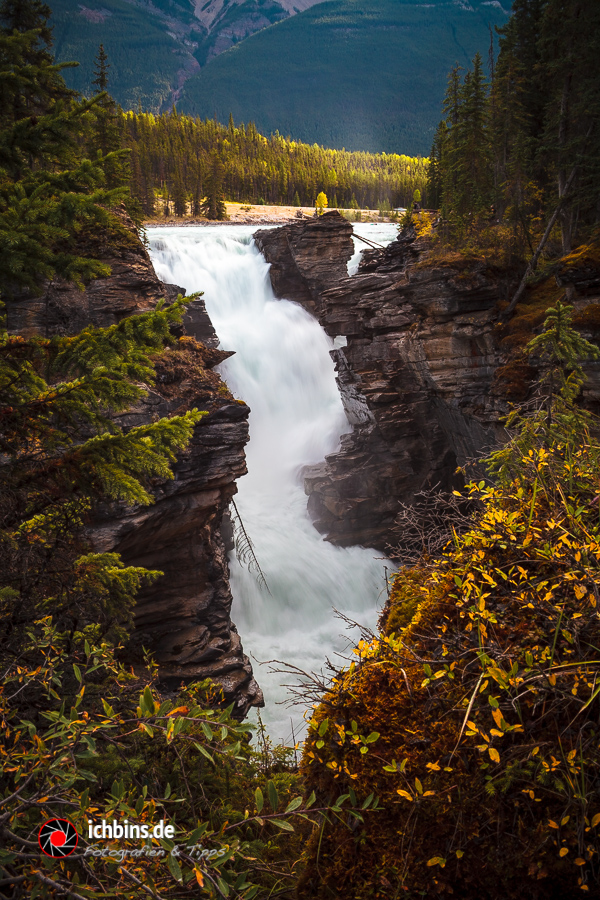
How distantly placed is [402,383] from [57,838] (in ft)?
63.2

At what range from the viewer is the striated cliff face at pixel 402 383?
1683cm

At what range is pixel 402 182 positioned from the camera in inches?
3551

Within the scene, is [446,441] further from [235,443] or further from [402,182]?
[402,182]

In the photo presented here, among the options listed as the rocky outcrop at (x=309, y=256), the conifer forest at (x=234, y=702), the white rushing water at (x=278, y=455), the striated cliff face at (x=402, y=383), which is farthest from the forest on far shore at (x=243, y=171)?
the conifer forest at (x=234, y=702)

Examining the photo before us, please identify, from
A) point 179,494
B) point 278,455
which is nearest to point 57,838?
point 179,494

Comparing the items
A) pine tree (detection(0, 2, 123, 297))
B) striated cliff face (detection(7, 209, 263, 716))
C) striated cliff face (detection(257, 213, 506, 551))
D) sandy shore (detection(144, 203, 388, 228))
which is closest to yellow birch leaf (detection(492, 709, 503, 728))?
pine tree (detection(0, 2, 123, 297))

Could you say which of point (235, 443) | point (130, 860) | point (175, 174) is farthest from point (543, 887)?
point (175, 174)

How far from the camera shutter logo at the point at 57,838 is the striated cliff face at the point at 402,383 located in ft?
50.3

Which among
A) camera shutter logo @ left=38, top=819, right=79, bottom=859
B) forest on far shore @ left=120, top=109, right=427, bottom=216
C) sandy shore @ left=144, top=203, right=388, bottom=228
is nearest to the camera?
camera shutter logo @ left=38, top=819, right=79, bottom=859

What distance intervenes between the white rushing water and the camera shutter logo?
393 inches

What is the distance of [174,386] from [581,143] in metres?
17.2

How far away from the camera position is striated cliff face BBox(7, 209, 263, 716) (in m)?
10.7

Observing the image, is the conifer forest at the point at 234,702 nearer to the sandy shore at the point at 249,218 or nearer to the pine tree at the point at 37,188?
the pine tree at the point at 37,188

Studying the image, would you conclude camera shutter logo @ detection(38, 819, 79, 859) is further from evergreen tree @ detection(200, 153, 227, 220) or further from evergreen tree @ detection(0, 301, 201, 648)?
evergreen tree @ detection(200, 153, 227, 220)
